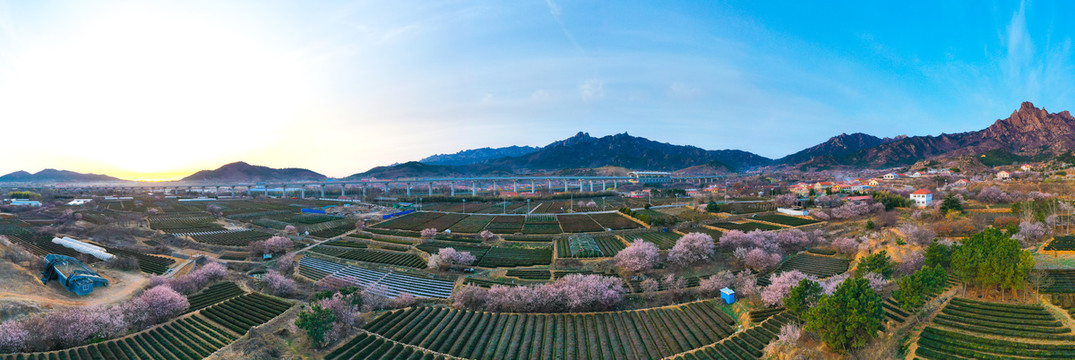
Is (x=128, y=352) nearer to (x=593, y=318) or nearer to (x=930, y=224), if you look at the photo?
(x=593, y=318)

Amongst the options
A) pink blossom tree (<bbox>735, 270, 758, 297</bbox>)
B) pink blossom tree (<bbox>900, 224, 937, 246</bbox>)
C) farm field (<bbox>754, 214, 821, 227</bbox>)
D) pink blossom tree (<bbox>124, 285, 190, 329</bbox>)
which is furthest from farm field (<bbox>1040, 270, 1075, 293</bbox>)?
pink blossom tree (<bbox>124, 285, 190, 329</bbox>)

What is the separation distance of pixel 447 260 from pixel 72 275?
33.0 metres

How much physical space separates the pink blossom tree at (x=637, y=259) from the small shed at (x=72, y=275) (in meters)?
50.3

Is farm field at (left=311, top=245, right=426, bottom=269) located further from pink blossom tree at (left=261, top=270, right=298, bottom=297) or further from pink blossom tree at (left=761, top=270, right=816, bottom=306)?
pink blossom tree at (left=761, top=270, right=816, bottom=306)

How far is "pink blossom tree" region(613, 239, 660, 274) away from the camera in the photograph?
139 feet

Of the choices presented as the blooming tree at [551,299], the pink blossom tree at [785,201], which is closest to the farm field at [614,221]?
the pink blossom tree at [785,201]

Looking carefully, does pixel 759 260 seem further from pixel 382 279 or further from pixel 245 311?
pixel 245 311

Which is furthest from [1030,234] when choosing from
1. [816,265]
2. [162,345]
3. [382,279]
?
[162,345]

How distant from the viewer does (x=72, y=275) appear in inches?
1399

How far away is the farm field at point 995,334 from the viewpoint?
72.5ft

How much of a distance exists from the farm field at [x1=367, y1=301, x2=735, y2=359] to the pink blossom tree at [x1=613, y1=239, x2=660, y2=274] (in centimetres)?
879

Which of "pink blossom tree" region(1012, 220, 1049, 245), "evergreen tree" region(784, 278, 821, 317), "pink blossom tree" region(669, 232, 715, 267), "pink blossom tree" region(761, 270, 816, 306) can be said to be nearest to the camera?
"evergreen tree" region(784, 278, 821, 317)

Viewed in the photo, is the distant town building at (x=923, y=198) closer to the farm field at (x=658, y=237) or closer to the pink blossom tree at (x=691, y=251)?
the farm field at (x=658, y=237)

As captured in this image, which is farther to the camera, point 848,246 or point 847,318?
point 848,246
